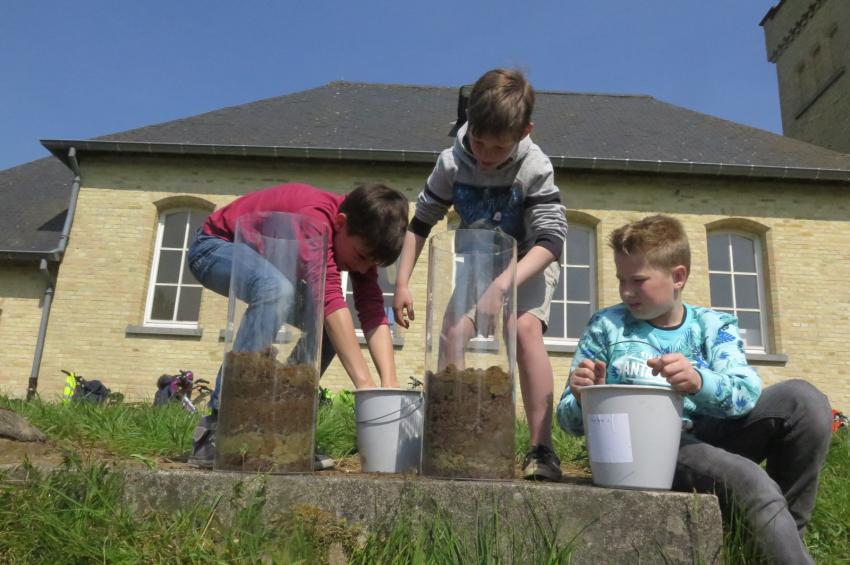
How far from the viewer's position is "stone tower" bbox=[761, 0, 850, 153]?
1648 cm

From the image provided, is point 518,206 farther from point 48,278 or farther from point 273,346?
point 48,278

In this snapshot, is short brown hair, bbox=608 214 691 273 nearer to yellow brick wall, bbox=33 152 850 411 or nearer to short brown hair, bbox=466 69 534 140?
short brown hair, bbox=466 69 534 140

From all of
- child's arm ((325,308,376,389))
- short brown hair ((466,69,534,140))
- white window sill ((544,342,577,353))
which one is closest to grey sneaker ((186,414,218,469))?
child's arm ((325,308,376,389))

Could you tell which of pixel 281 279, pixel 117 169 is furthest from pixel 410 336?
pixel 281 279

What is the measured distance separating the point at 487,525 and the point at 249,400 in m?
0.86

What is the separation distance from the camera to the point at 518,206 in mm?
2922

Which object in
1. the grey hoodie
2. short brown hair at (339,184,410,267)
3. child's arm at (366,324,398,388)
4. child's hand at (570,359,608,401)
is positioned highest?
the grey hoodie

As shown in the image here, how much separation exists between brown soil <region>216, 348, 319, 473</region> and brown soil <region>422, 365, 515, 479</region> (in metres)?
0.43

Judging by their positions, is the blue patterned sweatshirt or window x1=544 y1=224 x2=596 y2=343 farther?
window x1=544 y1=224 x2=596 y2=343

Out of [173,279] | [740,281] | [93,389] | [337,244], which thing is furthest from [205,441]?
[740,281]

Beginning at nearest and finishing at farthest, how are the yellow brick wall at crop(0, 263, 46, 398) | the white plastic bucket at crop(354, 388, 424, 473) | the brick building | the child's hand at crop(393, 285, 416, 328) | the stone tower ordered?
the white plastic bucket at crop(354, 388, 424, 473), the child's hand at crop(393, 285, 416, 328), the brick building, the yellow brick wall at crop(0, 263, 46, 398), the stone tower

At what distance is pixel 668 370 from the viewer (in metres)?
2.02

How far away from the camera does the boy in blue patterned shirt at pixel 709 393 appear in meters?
2.00

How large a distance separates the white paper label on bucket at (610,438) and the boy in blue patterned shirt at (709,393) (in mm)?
196
